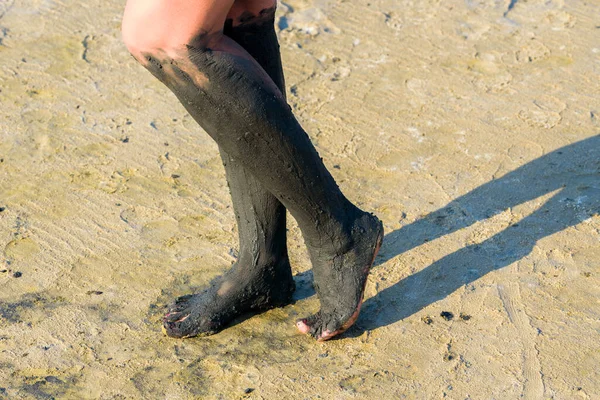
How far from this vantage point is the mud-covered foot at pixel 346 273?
2.32 metres

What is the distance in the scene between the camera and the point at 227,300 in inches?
96.7

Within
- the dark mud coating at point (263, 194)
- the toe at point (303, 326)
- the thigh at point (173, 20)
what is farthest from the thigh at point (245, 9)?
the toe at point (303, 326)

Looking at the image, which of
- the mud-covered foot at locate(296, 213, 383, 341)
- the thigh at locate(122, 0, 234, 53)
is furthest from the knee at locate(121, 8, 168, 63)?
the mud-covered foot at locate(296, 213, 383, 341)

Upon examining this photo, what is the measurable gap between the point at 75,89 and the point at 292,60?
997 millimetres

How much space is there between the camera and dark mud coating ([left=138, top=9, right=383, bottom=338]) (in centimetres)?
203

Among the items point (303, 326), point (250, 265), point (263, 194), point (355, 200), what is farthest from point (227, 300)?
point (355, 200)

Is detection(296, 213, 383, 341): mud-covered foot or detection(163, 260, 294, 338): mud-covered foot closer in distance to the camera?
detection(296, 213, 383, 341): mud-covered foot

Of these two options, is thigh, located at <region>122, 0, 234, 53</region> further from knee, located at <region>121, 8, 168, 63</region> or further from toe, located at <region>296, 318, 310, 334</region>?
toe, located at <region>296, 318, 310, 334</region>

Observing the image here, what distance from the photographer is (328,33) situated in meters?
4.18

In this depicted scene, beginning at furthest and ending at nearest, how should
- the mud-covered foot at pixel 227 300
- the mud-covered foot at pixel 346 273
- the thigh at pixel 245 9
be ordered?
the mud-covered foot at pixel 227 300
the mud-covered foot at pixel 346 273
the thigh at pixel 245 9

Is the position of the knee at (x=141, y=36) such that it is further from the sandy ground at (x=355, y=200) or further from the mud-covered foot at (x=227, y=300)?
the sandy ground at (x=355, y=200)

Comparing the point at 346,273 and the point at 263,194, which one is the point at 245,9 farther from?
the point at 346,273

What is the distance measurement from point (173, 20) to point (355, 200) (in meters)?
1.28

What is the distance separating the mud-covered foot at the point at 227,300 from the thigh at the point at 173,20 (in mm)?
766
